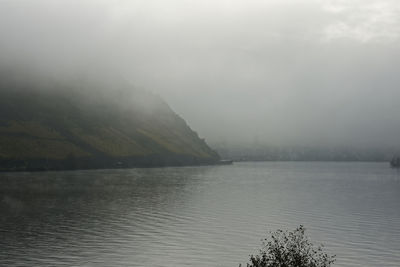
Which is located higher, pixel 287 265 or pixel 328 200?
pixel 328 200

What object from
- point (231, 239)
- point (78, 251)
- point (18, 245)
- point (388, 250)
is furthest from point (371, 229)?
point (18, 245)

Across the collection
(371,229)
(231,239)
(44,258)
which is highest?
(371,229)

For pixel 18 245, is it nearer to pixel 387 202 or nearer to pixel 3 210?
pixel 3 210

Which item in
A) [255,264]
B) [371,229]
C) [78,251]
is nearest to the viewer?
[255,264]

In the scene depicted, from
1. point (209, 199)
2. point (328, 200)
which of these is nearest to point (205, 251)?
point (209, 199)

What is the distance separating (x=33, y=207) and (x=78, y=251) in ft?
229

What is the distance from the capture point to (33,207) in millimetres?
155000

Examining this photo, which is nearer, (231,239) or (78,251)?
(78,251)

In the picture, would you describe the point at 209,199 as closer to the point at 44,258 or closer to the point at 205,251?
the point at 205,251

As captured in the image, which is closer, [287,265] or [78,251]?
[287,265]

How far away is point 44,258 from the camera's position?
8588cm

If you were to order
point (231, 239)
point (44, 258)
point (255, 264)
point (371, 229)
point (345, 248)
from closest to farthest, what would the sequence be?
point (255, 264), point (44, 258), point (345, 248), point (231, 239), point (371, 229)

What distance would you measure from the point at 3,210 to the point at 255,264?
117358mm

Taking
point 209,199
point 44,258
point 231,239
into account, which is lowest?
point 44,258
